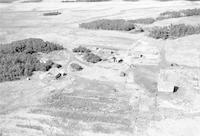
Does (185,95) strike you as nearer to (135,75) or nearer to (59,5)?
(135,75)

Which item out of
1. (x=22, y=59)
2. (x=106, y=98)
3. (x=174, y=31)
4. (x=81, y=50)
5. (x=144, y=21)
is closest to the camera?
(x=106, y=98)

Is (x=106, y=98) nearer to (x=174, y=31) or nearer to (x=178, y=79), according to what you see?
(x=178, y=79)

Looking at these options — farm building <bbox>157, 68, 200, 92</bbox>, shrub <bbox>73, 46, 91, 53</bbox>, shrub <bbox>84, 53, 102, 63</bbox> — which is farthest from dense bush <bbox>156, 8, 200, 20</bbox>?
farm building <bbox>157, 68, 200, 92</bbox>

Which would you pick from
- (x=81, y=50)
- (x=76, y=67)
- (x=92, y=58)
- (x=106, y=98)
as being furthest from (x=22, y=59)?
(x=106, y=98)

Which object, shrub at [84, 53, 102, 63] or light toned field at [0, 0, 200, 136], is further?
shrub at [84, 53, 102, 63]

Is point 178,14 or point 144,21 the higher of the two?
point 178,14

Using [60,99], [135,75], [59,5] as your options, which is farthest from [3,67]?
[59,5]

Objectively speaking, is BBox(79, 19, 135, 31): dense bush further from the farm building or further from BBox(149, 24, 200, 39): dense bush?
the farm building
